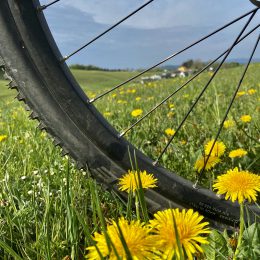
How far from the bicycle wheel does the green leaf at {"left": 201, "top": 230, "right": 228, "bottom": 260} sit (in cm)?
39

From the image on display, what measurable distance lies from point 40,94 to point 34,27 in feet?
0.76

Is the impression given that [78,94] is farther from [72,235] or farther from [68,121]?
[72,235]

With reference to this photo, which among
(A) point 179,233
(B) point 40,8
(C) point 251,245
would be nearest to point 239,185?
(C) point 251,245

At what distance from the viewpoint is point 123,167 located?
165 cm

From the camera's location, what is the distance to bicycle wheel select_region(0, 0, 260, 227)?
1555 millimetres

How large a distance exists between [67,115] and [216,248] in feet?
2.33

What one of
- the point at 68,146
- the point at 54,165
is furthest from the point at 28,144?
the point at 68,146

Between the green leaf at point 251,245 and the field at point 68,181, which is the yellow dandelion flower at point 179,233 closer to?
the field at point 68,181

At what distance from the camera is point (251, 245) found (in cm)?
113

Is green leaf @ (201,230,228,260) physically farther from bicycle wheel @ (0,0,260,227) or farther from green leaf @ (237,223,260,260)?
bicycle wheel @ (0,0,260,227)

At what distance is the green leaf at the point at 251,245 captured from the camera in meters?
1.10

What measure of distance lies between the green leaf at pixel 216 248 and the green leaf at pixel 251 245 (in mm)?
52

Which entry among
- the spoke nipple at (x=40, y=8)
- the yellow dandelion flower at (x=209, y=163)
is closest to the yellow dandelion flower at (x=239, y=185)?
the yellow dandelion flower at (x=209, y=163)

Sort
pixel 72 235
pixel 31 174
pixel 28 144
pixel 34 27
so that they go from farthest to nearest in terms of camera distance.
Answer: pixel 28 144 → pixel 31 174 → pixel 34 27 → pixel 72 235
